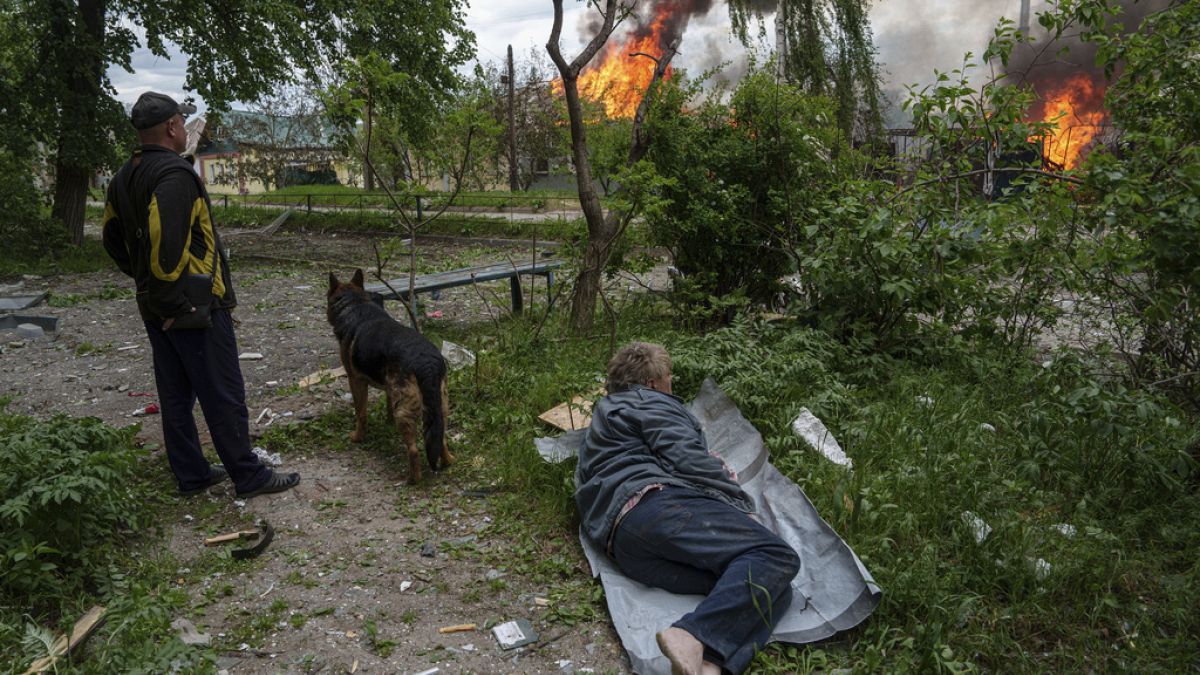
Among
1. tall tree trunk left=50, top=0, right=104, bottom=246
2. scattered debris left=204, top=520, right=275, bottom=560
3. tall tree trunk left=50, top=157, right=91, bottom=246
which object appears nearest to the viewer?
scattered debris left=204, top=520, right=275, bottom=560

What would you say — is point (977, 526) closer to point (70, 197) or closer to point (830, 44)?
point (70, 197)

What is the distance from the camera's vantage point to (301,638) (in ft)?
10.8

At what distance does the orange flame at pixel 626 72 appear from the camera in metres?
12.8

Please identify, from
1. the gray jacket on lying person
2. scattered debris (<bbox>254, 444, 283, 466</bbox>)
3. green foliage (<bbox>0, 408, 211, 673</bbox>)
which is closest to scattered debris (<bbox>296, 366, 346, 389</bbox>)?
scattered debris (<bbox>254, 444, 283, 466</bbox>)

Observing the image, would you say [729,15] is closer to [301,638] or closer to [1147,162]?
[1147,162]

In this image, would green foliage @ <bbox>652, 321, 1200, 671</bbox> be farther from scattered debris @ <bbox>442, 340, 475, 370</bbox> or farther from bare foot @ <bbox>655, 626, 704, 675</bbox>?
scattered debris @ <bbox>442, 340, 475, 370</bbox>

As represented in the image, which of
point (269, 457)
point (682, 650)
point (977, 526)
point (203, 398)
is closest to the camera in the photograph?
point (682, 650)

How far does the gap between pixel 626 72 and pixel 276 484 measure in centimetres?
1264

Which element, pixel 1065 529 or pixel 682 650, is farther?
pixel 1065 529

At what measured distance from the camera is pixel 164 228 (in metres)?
4.10

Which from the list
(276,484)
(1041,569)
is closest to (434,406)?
(276,484)

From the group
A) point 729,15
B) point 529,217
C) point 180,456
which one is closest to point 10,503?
point 180,456

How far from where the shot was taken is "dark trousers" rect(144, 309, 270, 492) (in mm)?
4352

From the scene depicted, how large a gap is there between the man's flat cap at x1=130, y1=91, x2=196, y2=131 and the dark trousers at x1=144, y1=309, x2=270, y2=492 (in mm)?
1043
